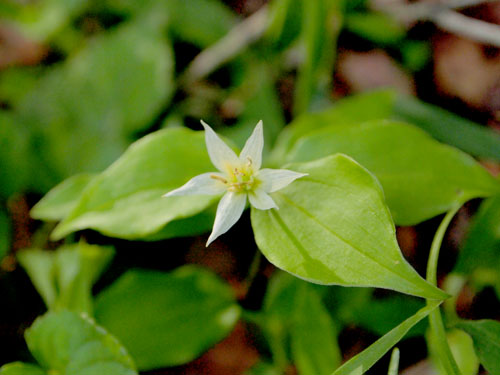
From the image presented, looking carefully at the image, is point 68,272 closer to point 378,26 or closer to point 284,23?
point 284,23

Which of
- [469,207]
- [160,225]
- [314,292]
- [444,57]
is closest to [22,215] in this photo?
[160,225]

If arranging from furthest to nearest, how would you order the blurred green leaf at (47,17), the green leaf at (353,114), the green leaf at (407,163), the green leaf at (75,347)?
the blurred green leaf at (47,17), the green leaf at (353,114), the green leaf at (407,163), the green leaf at (75,347)

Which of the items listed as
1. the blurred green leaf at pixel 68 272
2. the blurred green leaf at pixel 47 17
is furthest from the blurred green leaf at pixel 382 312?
the blurred green leaf at pixel 47 17

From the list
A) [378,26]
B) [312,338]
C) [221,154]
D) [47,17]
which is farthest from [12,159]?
[378,26]

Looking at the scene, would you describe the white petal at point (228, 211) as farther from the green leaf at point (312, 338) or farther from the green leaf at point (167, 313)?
the green leaf at point (167, 313)

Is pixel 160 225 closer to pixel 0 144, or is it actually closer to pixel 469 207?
pixel 0 144

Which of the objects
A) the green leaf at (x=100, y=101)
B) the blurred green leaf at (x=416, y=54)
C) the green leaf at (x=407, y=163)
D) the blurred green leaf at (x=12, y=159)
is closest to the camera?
the green leaf at (x=407, y=163)
